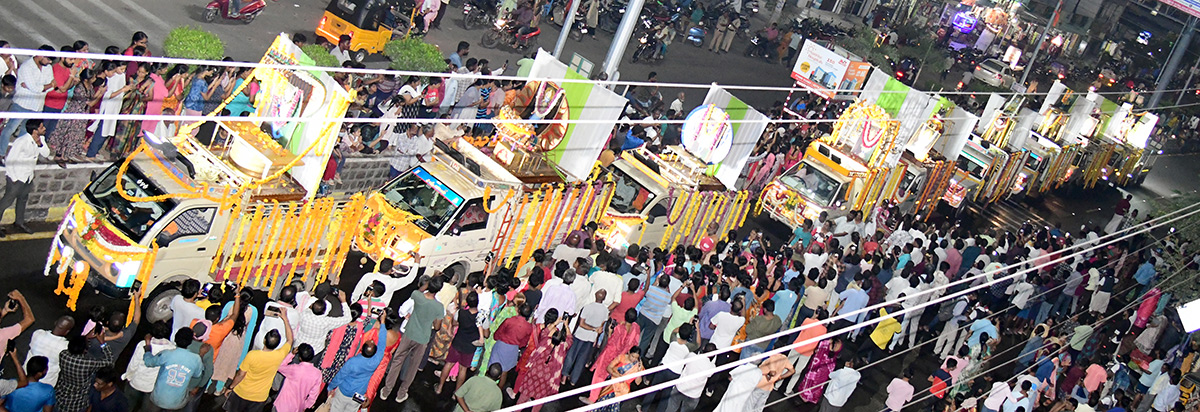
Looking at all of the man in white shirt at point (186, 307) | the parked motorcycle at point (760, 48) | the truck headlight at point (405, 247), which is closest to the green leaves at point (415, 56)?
the truck headlight at point (405, 247)

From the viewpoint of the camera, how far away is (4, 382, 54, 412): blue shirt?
8102 mm

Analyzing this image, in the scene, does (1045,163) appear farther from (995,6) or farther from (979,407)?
(995,6)

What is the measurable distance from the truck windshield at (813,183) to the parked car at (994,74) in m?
26.3

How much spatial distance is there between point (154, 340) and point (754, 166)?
46.6 feet

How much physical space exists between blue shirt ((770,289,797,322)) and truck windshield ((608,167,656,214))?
127 inches

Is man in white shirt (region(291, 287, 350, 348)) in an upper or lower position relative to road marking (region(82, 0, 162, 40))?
upper

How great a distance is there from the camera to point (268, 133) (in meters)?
12.9

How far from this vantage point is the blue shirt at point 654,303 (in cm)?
1300

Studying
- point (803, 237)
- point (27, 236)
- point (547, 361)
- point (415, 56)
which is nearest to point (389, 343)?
point (547, 361)

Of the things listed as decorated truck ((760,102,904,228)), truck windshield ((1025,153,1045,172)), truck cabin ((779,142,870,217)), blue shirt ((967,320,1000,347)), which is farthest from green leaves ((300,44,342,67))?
truck windshield ((1025,153,1045,172))

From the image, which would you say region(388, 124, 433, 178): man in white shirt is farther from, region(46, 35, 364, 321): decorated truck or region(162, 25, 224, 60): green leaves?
region(46, 35, 364, 321): decorated truck

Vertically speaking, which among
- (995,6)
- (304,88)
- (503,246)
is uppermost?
(995,6)

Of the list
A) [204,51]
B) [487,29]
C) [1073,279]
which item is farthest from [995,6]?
[204,51]

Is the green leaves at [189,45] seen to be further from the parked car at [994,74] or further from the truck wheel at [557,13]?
the parked car at [994,74]
